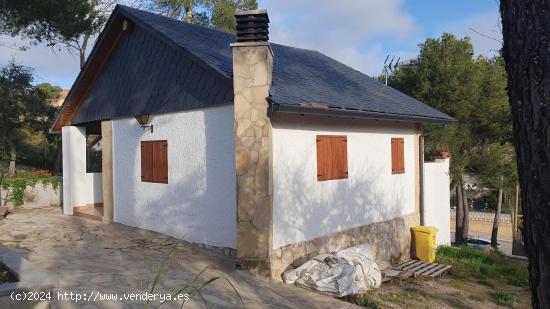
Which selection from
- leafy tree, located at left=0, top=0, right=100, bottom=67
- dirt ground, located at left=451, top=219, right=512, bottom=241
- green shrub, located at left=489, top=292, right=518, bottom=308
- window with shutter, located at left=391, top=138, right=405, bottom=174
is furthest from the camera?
dirt ground, located at left=451, top=219, right=512, bottom=241

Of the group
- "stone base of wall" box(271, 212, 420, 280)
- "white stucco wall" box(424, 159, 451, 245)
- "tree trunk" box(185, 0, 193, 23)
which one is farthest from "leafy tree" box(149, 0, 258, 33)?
"stone base of wall" box(271, 212, 420, 280)

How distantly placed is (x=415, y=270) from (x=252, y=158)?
212 inches

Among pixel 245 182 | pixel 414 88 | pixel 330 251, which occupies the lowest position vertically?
pixel 330 251

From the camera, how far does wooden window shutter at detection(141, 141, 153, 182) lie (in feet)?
33.3

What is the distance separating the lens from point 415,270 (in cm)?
1054

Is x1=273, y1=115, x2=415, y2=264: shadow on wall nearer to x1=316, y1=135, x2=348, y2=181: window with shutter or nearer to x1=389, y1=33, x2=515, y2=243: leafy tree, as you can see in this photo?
x1=316, y1=135, x2=348, y2=181: window with shutter

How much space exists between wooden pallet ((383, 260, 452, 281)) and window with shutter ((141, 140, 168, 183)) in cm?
520

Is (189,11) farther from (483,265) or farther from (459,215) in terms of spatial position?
(483,265)

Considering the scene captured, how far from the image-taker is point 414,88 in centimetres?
2162

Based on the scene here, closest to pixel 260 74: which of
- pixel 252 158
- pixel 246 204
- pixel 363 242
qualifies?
pixel 252 158

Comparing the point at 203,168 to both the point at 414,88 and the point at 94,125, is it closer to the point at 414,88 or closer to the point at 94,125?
the point at 94,125

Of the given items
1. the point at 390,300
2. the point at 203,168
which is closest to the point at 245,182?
the point at 203,168

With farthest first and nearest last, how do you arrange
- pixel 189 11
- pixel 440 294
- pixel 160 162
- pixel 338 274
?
pixel 189 11
pixel 160 162
pixel 440 294
pixel 338 274

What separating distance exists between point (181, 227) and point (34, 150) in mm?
17024
